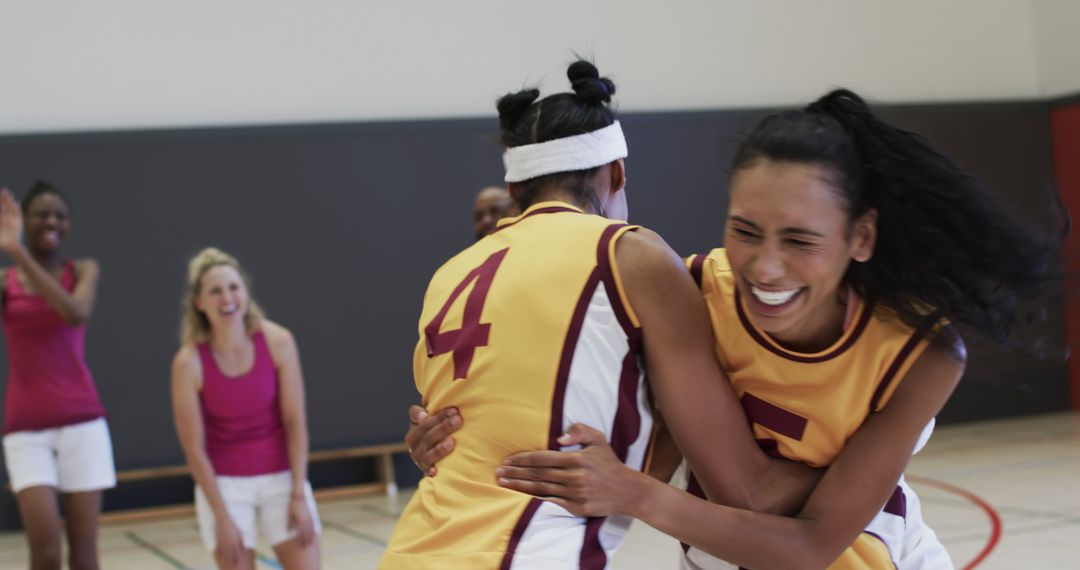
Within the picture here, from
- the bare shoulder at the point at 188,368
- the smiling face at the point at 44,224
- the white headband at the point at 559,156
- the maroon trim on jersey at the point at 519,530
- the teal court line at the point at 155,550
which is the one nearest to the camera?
the maroon trim on jersey at the point at 519,530

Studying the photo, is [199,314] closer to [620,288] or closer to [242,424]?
[242,424]

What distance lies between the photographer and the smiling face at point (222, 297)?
4.77m

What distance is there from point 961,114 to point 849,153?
28.7 ft

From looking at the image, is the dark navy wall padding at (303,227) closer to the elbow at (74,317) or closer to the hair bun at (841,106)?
the elbow at (74,317)

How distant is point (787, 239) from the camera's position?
182 cm

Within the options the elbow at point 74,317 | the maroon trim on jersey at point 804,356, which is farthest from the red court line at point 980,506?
the elbow at point 74,317

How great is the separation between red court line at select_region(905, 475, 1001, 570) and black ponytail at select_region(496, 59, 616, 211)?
138 inches

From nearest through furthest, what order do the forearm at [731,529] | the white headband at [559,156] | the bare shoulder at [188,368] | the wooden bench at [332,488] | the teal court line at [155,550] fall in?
the forearm at [731,529]
the white headband at [559,156]
the bare shoulder at [188,368]
the teal court line at [155,550]
the wooden bench at [332,488]

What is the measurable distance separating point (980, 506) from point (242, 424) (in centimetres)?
387

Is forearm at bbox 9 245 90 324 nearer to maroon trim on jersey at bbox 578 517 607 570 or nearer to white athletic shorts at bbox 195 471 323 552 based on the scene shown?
white athletic shorts at bbox 195 471 323 552

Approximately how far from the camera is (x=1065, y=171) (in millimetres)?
10250

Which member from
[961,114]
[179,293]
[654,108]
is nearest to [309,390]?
[179,293]

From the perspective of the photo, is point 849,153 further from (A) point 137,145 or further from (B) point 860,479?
(A) point 137,145

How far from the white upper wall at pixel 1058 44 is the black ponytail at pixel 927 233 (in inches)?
358
